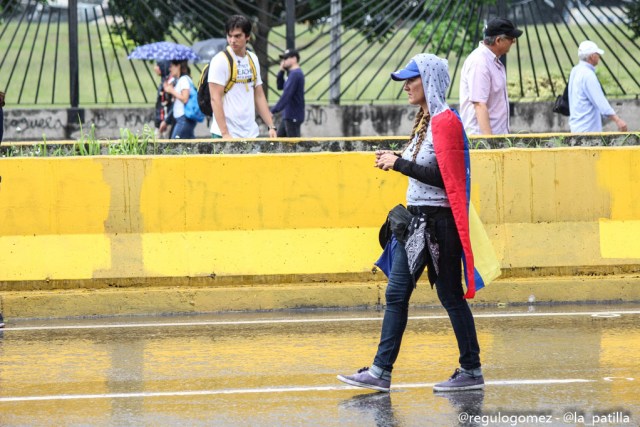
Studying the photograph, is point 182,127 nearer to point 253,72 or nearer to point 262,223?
point 253,72

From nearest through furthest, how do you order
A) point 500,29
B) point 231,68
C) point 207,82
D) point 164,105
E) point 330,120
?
point 500,29 < point 231,68 < point 207,82 < point 164,105 < point 330,120

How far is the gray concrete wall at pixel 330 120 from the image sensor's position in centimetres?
1884

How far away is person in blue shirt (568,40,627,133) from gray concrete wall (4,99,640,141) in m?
5.76

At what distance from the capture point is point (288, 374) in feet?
25.5

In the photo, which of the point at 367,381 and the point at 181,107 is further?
the point at 181,107

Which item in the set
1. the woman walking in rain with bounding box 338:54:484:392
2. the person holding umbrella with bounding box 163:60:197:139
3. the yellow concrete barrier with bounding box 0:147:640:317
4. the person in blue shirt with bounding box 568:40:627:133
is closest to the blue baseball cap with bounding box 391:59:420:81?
the woman walking in rain with bounding box 338:54:484:392

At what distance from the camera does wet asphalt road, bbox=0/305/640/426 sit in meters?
6.75

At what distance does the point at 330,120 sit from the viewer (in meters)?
19.1

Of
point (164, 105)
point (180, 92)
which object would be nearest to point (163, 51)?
point (164, 105)

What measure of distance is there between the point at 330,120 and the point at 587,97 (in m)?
6.42

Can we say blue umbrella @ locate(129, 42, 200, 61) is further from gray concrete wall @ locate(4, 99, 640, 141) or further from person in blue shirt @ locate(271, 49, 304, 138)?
person in blue shirt @ locate(271, 49, 304, 138)

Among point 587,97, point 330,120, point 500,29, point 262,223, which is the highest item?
point 500,29

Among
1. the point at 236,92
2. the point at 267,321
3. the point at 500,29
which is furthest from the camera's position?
the point at 236,92

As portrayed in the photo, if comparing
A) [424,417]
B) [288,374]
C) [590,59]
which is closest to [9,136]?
[590,59]
